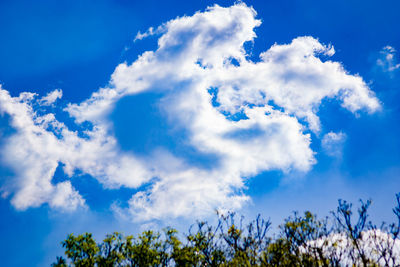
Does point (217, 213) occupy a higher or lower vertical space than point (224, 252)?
higher

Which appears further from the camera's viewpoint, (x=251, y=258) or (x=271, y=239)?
(x=271, y=239)

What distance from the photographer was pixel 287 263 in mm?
18047

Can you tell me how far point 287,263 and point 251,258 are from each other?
109 inches

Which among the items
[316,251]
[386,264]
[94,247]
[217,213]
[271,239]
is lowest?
[386,264]

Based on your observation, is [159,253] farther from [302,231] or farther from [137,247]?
[302,231]

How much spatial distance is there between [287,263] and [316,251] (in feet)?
10.4

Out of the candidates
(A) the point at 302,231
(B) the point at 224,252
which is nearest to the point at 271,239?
(A) the point at 302,231

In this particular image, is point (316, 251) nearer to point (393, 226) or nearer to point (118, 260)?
point (393, 226)

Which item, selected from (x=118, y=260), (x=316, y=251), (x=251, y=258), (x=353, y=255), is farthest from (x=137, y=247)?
(x=353, y=255)

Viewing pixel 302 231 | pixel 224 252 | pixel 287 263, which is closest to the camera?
pixel 287 263

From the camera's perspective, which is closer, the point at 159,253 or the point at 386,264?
the point at 386,264

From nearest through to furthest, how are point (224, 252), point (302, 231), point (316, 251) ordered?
point (316, 251) → point (302, 231) → point (224, 252)

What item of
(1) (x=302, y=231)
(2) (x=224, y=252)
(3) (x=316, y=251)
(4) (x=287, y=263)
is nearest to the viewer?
(4) (x=287, y=263)

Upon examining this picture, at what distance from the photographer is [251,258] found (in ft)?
62.8
